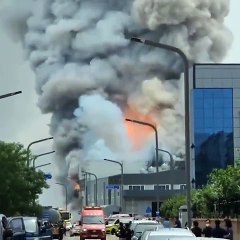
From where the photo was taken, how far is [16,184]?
59.6 meters

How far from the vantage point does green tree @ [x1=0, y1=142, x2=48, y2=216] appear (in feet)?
192

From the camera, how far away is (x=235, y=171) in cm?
4344

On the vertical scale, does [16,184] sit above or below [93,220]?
above

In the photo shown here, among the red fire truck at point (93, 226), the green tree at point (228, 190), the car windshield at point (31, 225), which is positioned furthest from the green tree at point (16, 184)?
the car windshield at point (31, 225)

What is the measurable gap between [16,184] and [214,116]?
67.1 meters

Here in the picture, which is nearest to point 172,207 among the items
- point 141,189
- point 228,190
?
→ point 228,190

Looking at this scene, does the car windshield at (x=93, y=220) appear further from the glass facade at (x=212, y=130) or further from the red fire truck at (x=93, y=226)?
the glass facade at (x=212, y=130)

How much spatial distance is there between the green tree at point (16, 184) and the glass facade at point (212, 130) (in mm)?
59955

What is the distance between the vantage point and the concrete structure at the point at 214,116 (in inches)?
4769

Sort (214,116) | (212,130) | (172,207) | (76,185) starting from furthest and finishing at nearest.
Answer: (76,185)
(212,130)
(214,116)
(172,207)

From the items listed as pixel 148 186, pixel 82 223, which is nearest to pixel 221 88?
pixel 148 186

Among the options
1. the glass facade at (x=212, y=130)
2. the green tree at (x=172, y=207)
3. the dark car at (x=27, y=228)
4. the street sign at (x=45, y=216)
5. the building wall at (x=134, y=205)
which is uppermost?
the glass facade at (x=212, y=130)

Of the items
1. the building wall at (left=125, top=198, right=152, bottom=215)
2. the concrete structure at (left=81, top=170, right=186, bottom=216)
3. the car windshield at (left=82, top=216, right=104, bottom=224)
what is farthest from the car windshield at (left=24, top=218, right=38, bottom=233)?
the building wall at (left=125, top=198, right=152, bottom=215)

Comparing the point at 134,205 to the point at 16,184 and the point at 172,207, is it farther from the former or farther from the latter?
the point at 16,184
